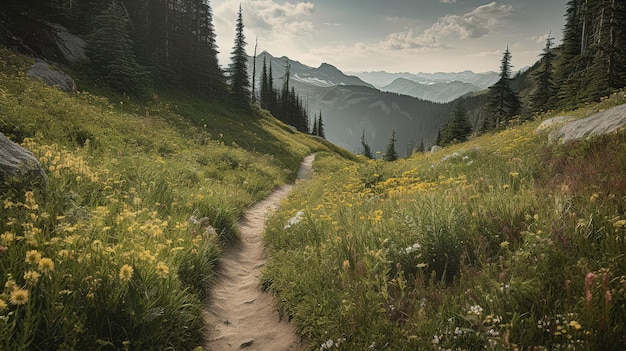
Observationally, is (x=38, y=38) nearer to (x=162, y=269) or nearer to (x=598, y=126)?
(x=162, y=269)

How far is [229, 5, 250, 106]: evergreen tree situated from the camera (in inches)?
1984

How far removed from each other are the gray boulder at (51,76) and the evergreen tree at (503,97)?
44664 millimetres

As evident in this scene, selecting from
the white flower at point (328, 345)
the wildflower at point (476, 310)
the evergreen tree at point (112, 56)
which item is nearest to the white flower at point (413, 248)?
the wildflower at point (476, 310)

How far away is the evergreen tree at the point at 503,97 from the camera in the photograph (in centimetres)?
4375

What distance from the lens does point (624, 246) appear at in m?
3.03

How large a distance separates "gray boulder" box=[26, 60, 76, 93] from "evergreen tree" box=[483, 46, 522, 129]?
4466cm

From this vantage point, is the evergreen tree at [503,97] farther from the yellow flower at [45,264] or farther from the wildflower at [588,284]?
the yellow flower at [45,264]

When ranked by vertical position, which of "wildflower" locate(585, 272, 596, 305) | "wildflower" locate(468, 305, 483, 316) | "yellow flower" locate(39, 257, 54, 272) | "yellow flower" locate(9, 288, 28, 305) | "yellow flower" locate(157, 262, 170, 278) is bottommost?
"yellow flower" locate(157, 262, 170, 278)

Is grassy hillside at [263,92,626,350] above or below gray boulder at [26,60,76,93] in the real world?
below

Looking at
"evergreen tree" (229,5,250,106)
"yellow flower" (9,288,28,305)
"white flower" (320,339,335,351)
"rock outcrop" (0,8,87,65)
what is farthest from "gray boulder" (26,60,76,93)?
"evergreen tree" (229,5,250,106)

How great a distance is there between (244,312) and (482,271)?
361 centimetres

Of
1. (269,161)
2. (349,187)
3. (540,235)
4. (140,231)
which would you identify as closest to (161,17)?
(269,161)

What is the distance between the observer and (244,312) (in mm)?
5246

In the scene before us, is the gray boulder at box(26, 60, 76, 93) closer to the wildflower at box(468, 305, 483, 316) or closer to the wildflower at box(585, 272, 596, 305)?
the wildflower at box(468, 305, 483, 316)
